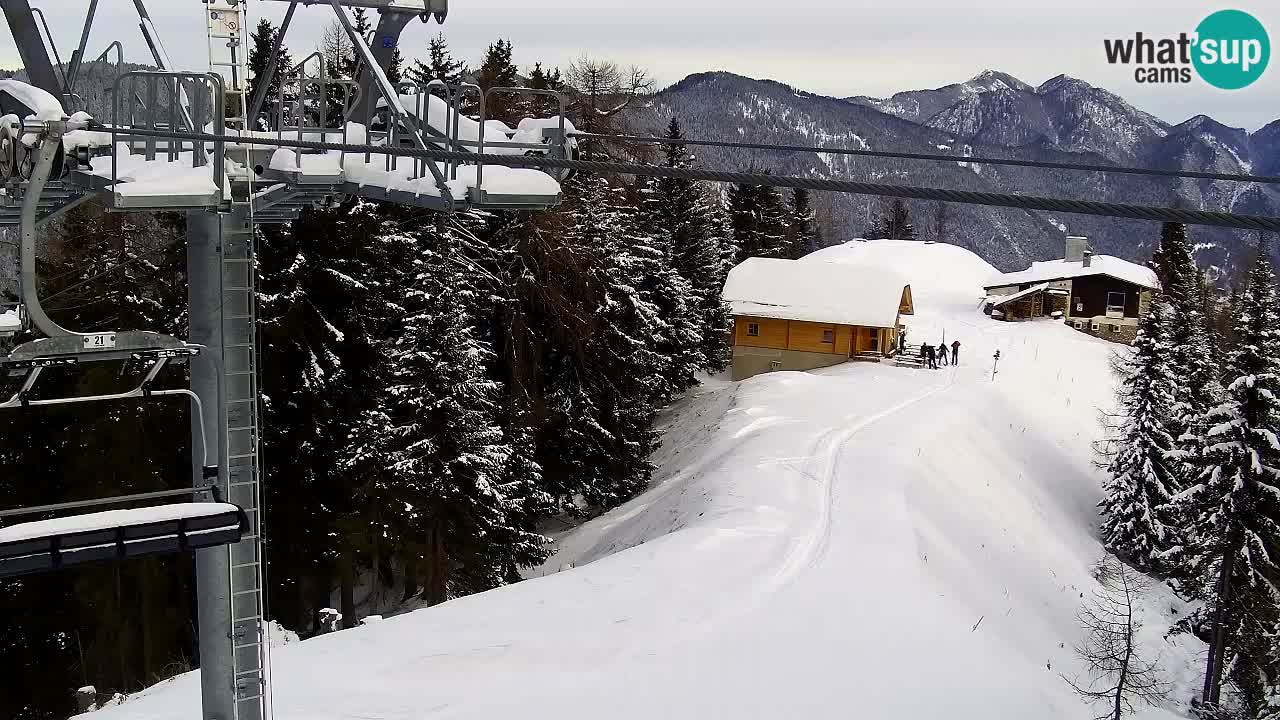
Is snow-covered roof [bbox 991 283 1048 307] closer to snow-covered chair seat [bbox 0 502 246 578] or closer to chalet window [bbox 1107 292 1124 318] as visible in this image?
chalet window [bbox 1107 292 1124 318]

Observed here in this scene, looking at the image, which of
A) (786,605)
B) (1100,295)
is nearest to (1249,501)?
(786,605)

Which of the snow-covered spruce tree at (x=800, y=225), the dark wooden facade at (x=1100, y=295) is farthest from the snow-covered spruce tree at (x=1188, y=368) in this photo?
the snow-covered spruce tree at (x=800, y=225)

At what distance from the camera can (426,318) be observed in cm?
2758

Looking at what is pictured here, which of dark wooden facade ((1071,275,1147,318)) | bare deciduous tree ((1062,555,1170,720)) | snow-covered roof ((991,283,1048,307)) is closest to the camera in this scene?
bare deciduous tree ((1062,555,1170,720))

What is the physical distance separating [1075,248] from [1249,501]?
182ft

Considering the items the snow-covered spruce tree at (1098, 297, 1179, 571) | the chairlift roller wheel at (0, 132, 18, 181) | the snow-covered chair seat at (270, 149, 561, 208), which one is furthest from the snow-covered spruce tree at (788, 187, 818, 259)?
the chairlift roller wheel at (0, 132, 18, 181)

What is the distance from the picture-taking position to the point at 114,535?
765 centimetres

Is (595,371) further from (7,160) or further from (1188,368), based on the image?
(7,160)

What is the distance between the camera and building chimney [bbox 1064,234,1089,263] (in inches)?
3187

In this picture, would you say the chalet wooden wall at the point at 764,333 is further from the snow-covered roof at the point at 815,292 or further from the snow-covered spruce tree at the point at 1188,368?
the snow-covered spruce tree at the point at 1188,368

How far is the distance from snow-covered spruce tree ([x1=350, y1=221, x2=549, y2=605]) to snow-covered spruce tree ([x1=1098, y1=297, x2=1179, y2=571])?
25.1 m

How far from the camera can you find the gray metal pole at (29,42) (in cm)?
1097

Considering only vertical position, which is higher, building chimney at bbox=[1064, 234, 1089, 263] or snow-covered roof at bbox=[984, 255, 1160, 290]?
building chimney at bbox=[1064, 234, 1089, 263]

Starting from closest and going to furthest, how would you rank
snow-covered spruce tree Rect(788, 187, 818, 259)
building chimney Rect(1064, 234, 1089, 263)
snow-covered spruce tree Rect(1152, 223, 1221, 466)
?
snow-covered spruce tree Rect(1152, 223, 1221, 466), building chimney Rect(1064, 234, 1089, 263), snow-covered spruce tree Rect(788, 187, 818, 259)
